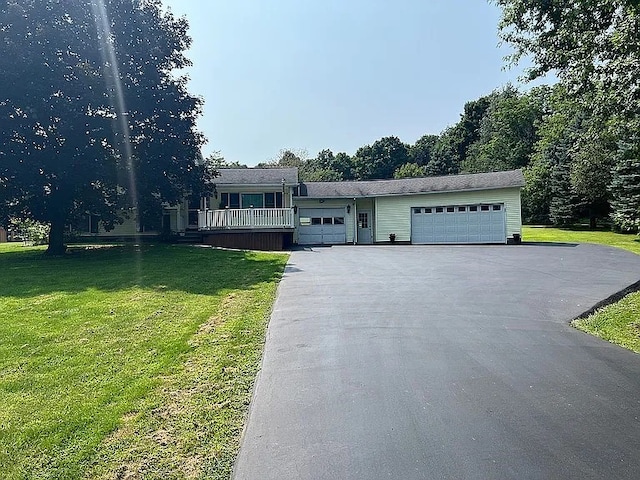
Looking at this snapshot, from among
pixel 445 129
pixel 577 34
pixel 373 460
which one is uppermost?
pixel 445 129

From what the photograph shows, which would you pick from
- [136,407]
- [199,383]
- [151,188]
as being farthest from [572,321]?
[151,188]

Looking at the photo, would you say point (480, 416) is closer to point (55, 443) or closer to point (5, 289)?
point (55, 443)

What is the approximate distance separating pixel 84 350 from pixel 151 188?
12.6 meters

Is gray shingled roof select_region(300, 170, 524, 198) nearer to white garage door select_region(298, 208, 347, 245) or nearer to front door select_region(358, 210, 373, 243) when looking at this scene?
white garage door select_region(298, 208, 347, 245)

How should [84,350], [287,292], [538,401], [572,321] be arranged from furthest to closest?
[287,292], [572,321], [84,350], [538,401]

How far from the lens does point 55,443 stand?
3.11 m

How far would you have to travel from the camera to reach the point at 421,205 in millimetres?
22844

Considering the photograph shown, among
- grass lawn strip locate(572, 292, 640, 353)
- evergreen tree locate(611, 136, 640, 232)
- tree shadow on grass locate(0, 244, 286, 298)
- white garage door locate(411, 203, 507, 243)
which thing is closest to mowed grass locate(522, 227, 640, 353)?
grass lawn strip locate(572, 292, 640, 353)

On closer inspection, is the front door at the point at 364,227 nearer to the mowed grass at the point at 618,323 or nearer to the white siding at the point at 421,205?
the white siding at the point at 421,205

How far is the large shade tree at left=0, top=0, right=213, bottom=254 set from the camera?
14.4 meters

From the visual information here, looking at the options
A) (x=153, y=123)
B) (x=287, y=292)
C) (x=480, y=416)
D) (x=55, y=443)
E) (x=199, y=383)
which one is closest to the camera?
(x=55, y=443)

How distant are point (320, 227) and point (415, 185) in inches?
223

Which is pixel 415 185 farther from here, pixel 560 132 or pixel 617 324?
pixel 617 324

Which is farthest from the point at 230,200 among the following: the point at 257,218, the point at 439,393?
the point at 439,393
